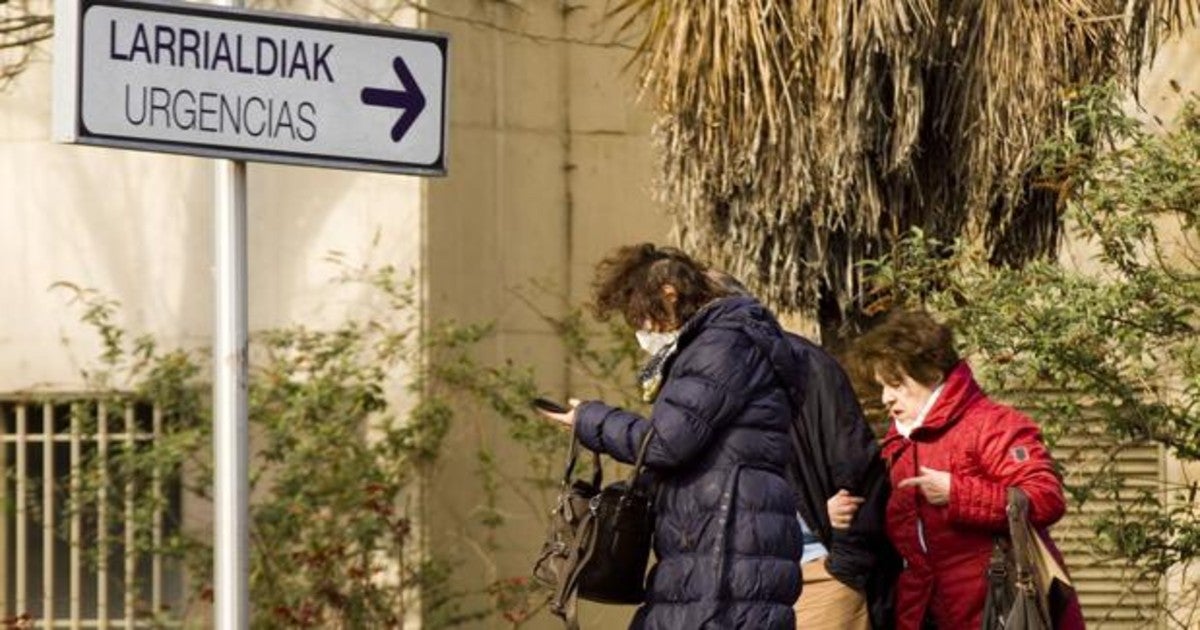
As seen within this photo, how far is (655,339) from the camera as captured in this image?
773cm

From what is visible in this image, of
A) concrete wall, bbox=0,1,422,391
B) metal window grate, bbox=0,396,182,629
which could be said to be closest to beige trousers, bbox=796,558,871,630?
metal window grate, bbox=0,396,182,629

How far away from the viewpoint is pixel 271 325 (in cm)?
1255

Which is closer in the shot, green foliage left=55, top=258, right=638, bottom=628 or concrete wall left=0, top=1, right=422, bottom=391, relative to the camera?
green foliage left=55, top=258, right=638, bottom=628

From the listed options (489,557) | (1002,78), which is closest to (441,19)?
(489,557)

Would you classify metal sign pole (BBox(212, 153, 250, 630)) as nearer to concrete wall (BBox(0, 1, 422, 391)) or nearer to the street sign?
the street sign

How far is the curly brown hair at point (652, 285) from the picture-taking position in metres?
7.71

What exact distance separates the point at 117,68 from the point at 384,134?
0.68 m

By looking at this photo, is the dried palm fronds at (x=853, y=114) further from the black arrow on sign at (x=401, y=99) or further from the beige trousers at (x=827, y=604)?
the black arrow on sign at (x=401, y=99)

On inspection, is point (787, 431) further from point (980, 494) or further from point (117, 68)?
point (117, 68)

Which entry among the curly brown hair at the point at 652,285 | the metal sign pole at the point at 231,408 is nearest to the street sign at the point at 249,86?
the metal sign pole at the point at 231,408

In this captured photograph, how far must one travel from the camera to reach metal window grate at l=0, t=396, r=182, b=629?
12.0 metres

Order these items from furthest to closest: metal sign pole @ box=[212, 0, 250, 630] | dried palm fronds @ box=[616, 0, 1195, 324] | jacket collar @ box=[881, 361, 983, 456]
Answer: dried palm fronds @ box=[616, 0, 1195, 324] → jacket collar @ box=[881, 361, 983, 456] → metal sign pole @ box=[212, 0, 250, 630]

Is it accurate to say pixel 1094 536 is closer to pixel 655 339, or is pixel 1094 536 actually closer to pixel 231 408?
pixel 655 339

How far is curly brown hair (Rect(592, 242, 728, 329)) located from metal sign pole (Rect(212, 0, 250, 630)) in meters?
1.40
